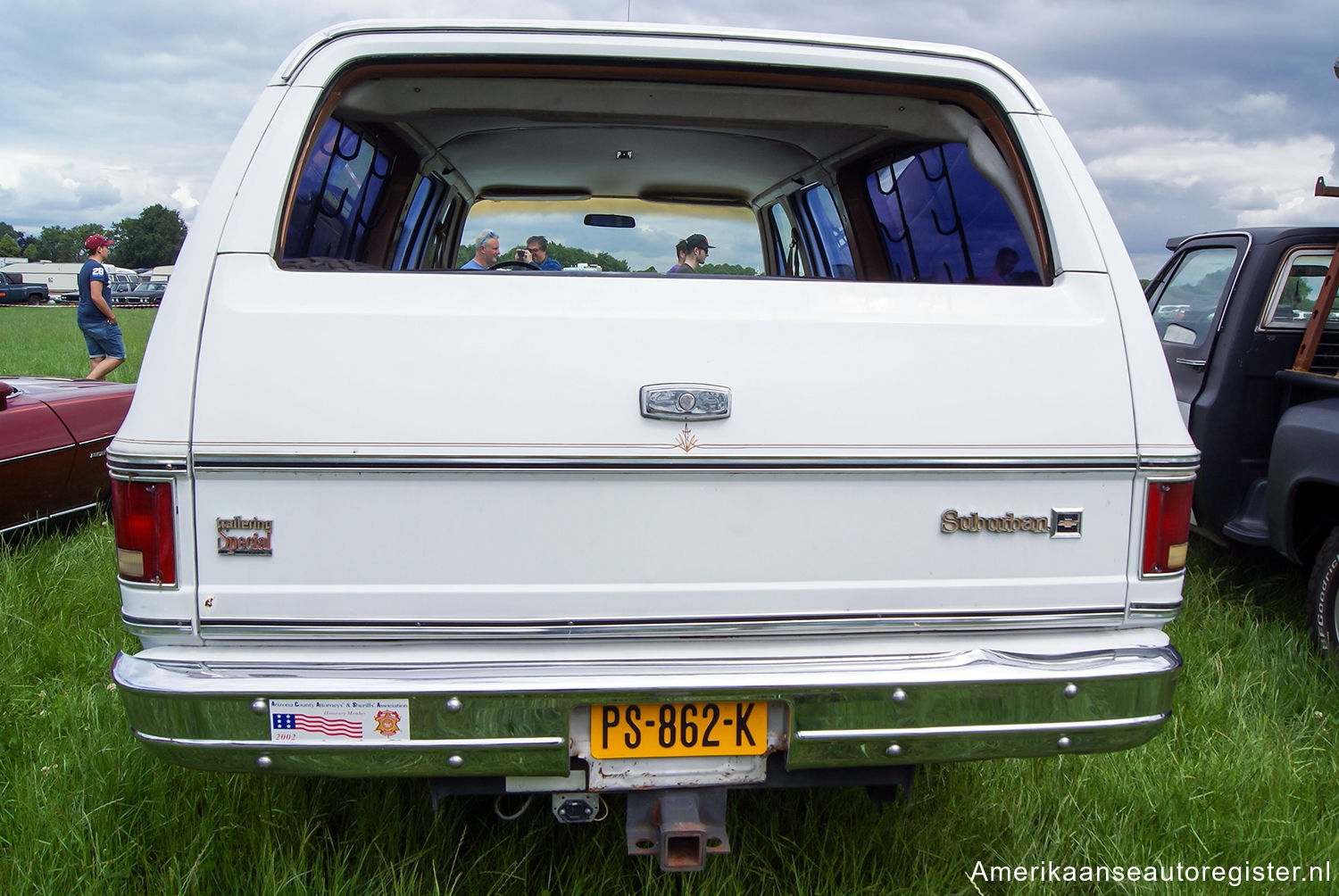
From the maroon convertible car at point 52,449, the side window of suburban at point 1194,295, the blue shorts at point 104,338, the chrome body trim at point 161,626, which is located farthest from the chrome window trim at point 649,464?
the blue shorts at point 104,338

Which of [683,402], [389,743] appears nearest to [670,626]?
[683,402]

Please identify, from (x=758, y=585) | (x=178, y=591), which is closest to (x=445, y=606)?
(x=178, y=591)

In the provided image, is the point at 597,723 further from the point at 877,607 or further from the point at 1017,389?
the point at 1017,389

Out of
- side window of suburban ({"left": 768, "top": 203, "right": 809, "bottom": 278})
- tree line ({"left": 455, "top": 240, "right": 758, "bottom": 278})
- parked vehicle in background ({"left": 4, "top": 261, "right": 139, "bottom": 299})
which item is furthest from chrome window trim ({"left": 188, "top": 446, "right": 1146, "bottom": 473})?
parked vehicle in background ({"left": 4, "top": 261, "right": 139, "bottom": 299})

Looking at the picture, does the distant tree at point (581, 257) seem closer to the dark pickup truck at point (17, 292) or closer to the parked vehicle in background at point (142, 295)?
the parked vehicle in background at point (142, 295)

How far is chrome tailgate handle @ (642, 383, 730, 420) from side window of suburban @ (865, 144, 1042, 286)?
34.4 inches

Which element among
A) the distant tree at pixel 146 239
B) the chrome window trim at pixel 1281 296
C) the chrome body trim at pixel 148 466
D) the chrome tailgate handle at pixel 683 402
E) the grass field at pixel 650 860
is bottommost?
the grass field at pixel 650 860

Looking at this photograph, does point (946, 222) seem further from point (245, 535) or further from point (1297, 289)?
point (1297, 289)

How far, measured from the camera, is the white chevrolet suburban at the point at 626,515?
1728 millimetres

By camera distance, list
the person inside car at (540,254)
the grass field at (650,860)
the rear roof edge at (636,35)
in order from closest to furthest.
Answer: the rear roof edge at (636,35), the grass field at (650,860), the person inside car at (540,254)

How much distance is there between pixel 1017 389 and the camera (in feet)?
6.08

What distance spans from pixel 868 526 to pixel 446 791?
0.99m

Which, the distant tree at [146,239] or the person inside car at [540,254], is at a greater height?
the distant tree at [146,239]

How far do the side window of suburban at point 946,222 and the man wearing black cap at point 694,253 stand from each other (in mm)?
624
